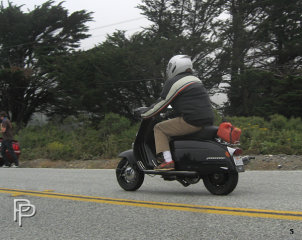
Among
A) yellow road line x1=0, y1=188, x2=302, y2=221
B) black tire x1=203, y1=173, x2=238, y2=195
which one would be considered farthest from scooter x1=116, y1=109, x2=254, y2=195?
yellow road line x1=0, y1=188, x2=302, y2=221

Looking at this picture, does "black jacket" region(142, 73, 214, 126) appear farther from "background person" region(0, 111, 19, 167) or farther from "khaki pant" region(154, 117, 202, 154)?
"background person" region(0, 111, 19, 167)

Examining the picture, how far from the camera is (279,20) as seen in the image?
28.2m

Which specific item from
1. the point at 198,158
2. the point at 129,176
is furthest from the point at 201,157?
the point at 129,176

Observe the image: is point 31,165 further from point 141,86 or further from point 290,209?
point 290,209

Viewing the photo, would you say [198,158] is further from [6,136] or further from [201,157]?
[6,136]

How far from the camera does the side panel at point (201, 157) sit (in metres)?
5.40

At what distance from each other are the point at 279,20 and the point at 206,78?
7339 millimetres

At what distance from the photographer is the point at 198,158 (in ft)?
18.5

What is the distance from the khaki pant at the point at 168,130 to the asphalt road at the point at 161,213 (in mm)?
724

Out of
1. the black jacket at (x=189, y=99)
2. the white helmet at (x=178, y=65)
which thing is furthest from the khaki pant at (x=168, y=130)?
the white helmet at (x=178, y=65)

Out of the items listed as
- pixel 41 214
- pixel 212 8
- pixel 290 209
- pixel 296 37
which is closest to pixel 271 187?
pixel 290 209

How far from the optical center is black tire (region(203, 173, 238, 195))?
5.48m

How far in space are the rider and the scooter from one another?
11 centimetres

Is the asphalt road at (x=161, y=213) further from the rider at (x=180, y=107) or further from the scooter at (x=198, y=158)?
the rider at (x=180, y=107)
